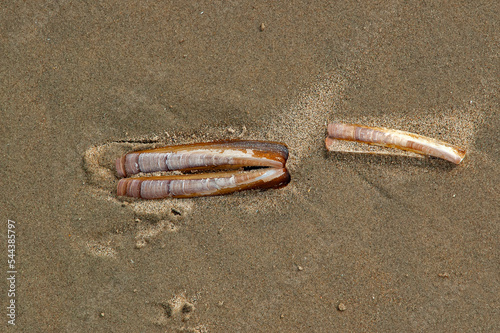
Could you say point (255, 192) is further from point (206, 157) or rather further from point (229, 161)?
point (206, 157)

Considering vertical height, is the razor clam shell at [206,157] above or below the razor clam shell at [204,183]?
above

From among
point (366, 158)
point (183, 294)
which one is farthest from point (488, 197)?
A: point (183, 294)

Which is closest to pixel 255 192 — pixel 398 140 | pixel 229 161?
pixel 229 161

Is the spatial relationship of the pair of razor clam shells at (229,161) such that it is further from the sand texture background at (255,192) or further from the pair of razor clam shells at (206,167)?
the sand texture background at (255,192)

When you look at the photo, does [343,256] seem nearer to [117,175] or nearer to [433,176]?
[433,176]

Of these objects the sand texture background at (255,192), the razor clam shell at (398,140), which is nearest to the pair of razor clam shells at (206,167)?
the sand texture background at (255,192)

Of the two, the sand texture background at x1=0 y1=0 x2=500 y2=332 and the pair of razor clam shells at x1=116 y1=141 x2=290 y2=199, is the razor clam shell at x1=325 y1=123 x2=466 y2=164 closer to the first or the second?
the sand texture background at x1=0 y1=0 x2=500 y2=332

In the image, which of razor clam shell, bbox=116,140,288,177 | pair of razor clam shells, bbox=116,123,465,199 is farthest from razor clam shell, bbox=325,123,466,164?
razor clam shell, bbox=116,140,288,177

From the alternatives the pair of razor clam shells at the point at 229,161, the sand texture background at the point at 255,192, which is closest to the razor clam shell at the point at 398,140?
the pair of razor clam shells at the point at 229,161
